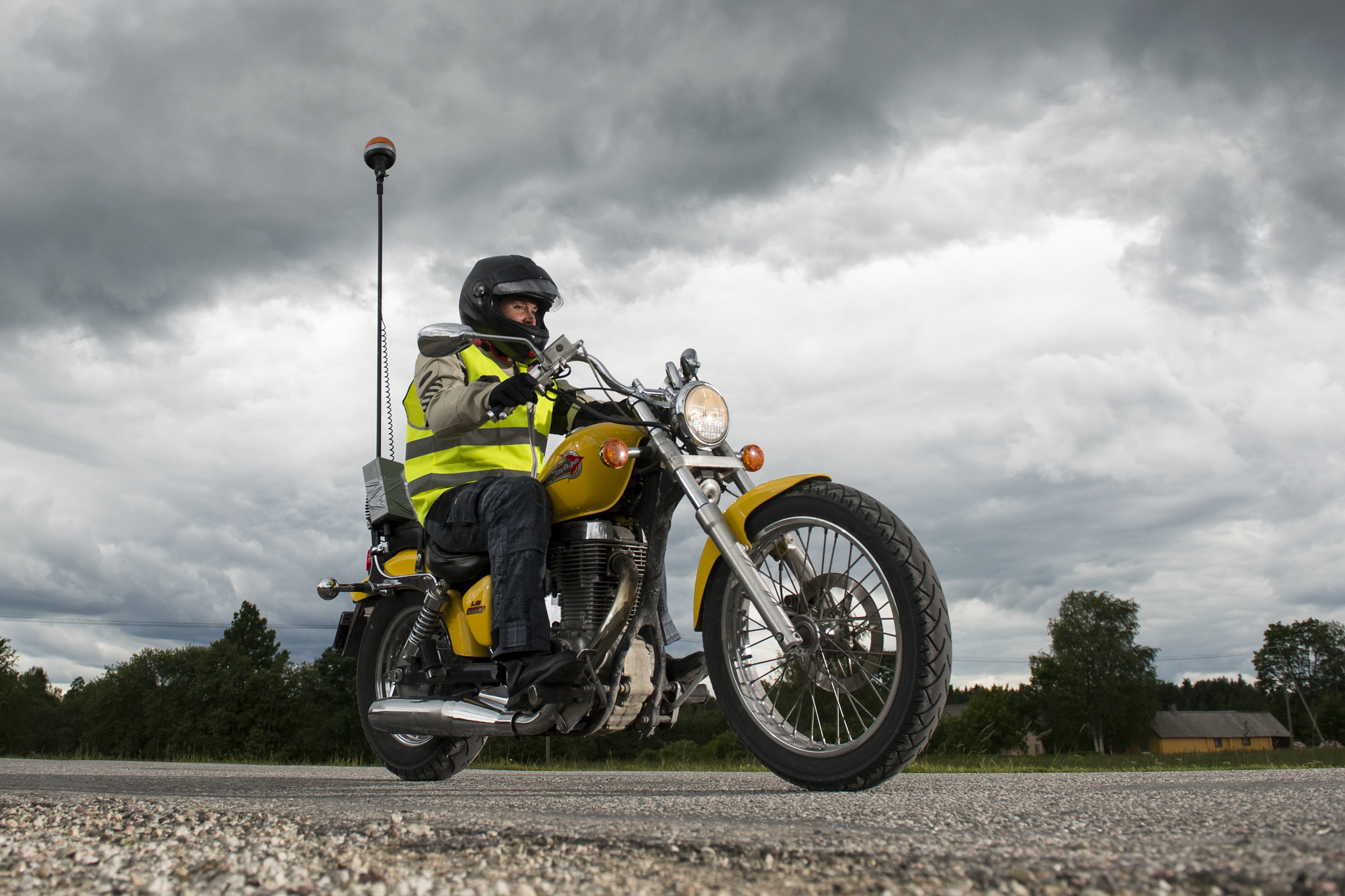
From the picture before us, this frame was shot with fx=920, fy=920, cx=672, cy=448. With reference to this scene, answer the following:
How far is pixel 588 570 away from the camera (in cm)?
360

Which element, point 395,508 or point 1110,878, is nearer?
point 1110,878

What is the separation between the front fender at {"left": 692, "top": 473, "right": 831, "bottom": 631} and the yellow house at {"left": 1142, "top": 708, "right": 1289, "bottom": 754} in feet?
280

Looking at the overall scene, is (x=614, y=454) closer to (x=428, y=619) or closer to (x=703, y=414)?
(x=703, y=414)

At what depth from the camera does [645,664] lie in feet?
11.6

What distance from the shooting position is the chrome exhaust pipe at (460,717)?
3.47 meters

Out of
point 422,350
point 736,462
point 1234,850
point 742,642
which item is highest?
point 422,350

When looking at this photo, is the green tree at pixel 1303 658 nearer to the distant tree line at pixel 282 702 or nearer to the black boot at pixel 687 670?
the distant tree line at pixel 282 702

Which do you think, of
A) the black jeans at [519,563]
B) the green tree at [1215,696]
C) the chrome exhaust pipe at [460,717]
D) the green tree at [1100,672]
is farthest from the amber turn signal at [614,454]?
the green tree at [1215,696]

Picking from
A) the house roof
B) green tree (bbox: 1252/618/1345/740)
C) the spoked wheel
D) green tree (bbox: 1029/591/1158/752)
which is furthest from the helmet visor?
the house roof

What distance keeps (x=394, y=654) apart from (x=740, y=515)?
243 centimetres

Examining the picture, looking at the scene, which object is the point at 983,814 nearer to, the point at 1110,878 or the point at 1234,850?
the point at 1234,850

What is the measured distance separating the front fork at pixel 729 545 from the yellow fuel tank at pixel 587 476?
0.43 feet

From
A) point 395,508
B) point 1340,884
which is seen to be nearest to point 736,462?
point 395,508

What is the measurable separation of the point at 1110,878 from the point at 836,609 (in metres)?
1.83
